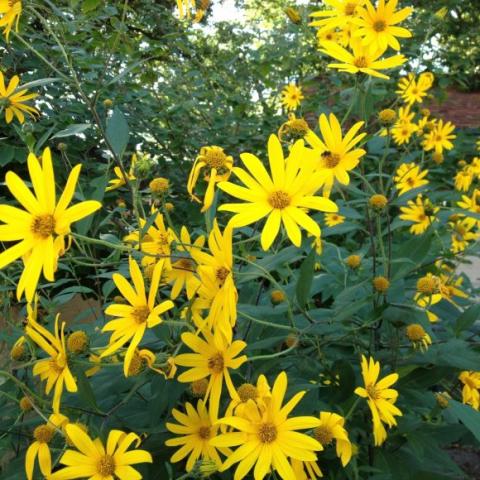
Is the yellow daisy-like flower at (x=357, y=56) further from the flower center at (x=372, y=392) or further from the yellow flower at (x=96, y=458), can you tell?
the yellow flower at (x=96, y=458)

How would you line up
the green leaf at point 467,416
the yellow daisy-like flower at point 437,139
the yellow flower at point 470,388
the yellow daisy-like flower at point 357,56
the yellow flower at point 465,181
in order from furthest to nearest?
1. the yellow daisy-like flower at point 437,139
2. the yellow flower at point 465,181
3. the yellow flower at point 470,388
4. the yellow daisy-like flower at point 357,56
5. the green leaf at point 467,416

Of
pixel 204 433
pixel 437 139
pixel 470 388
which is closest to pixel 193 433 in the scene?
pixel 204 433

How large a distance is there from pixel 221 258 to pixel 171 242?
13 centimetres

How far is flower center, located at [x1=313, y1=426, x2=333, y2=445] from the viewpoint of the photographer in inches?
29.2

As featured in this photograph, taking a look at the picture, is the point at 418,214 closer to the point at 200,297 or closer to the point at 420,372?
the point at 420,372

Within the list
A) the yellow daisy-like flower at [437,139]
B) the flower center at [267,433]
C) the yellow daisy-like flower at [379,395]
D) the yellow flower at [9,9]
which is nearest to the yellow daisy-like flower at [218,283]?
the flower center at [267,433]

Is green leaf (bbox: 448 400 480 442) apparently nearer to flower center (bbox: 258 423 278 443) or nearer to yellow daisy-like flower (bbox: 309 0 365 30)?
flower center (bbox: 258 423 278 443)

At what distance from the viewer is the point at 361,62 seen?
0.97 metres

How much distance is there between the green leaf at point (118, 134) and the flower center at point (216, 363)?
0.40m

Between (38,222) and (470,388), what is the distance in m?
0.96

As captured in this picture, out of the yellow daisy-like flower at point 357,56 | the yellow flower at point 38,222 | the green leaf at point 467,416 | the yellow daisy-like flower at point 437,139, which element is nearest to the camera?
the yellow flower at point 38,222

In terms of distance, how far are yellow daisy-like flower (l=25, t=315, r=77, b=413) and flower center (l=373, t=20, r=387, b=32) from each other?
0.81m

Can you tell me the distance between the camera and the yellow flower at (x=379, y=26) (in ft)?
3.19

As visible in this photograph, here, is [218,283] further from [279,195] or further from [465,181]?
[465,181]
